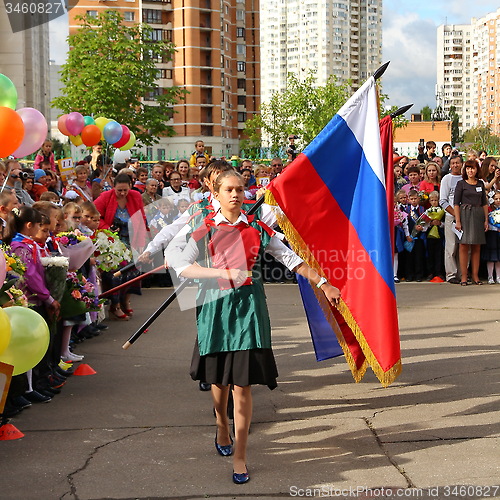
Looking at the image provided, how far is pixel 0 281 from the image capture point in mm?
5242

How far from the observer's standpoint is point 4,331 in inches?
200

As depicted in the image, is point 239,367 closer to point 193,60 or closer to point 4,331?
point 4,331

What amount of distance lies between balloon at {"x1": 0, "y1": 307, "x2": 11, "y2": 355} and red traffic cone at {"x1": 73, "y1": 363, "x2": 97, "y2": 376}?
8.93ft

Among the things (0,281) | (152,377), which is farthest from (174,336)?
(0,281)

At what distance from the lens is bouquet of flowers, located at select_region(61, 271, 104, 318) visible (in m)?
7.63

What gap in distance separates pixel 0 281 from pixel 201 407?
2.12 meters

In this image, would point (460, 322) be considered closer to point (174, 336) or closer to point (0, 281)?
point (174, 336)

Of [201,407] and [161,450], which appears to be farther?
[201,407]

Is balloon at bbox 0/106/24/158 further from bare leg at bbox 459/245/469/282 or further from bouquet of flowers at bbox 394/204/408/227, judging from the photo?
bare leg at bbox 459/245/469/282

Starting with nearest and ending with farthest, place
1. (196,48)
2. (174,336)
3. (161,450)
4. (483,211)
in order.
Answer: (161,450)
(174,336)
(483,211)
(196,48)

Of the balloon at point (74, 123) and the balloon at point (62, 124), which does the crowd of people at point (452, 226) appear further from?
the balloon at point (62, 124)

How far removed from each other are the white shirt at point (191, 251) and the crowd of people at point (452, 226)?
8638mm

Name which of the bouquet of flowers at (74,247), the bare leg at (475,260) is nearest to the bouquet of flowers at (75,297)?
the bouquet of flowers at (74,247)

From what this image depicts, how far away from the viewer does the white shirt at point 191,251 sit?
208 inches
